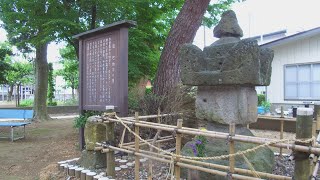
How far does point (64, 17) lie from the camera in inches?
364

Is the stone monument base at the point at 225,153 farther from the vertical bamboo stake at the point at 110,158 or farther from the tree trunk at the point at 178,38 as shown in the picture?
the tree trunk at the point at 178,38

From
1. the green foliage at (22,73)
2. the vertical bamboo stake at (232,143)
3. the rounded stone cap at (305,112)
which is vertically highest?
the green foliage at (22,73)

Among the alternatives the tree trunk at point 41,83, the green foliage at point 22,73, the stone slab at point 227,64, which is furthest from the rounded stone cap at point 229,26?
the green foliage at point 22,73

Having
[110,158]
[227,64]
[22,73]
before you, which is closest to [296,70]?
[227,64]

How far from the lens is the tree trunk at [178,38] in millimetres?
8031

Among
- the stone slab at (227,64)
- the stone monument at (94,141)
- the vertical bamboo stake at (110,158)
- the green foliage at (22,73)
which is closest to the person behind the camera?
the stone slab at (227,64)

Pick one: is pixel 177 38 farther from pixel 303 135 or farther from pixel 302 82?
pixel 302 82

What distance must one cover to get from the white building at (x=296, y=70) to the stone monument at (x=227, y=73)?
792 cm

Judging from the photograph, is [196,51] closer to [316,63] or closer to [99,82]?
[99,82]

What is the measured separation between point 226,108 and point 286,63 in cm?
937

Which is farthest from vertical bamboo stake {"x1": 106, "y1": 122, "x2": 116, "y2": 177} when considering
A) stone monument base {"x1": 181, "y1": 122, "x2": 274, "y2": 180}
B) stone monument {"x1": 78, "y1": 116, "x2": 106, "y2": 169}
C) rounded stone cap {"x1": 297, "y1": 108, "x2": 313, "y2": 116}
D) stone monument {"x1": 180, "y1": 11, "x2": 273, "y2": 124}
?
rounded stone cap {"x1": 297, "y1": 108, "x2": 313, "y2": 116}

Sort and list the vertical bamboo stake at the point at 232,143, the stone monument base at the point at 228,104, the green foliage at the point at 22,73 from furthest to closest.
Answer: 1. the green foliage at the point at 22,73
2. the stone monument base at the point at 228,104
3. the vertical bamboo stake at the point at 232,143

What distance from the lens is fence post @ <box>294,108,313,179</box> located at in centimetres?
285

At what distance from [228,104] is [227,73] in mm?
559
